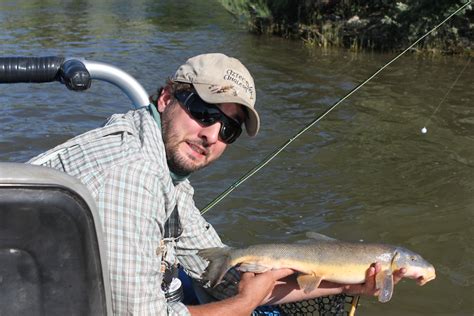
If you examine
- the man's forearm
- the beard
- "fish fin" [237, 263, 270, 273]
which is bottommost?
the man's forearm

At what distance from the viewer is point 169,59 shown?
18.4 m

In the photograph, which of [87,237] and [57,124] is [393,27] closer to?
[57,124]

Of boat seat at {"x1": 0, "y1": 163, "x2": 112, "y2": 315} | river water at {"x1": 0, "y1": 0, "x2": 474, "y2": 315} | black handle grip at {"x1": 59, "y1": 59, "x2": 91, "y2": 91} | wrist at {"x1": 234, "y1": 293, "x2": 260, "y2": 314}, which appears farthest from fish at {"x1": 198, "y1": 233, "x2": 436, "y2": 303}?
river water at {"x1": 0, "y1": 0, "x2": 474, "y2": 315}

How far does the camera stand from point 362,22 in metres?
21.2

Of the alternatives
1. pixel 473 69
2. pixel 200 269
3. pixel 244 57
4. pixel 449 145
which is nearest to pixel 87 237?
pixel 200 269

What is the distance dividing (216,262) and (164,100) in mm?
994

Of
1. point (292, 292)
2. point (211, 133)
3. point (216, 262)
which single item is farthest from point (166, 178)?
point (292, 292)

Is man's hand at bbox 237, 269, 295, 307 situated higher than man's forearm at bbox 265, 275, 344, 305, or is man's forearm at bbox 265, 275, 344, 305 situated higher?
man's hand at bbox 237, 269, 295, 307

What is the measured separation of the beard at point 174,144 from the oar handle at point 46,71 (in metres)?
0.36

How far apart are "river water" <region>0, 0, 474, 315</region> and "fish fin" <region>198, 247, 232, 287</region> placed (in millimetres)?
2729

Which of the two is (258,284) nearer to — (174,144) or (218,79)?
(174,144)

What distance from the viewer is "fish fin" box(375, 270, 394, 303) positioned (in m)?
3.51

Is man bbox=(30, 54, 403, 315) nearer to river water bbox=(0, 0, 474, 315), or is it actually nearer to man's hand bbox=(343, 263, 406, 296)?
man's hand bbox=(343, 263, 406, 296)

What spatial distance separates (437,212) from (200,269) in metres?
5.21
